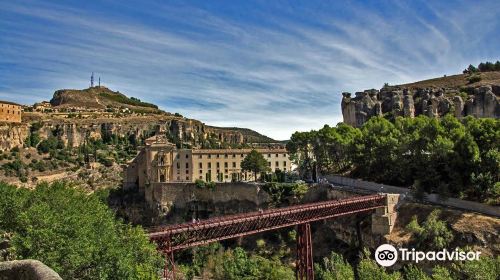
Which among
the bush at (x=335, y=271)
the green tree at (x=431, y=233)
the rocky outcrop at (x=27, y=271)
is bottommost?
the bush at (x=335, y=271)

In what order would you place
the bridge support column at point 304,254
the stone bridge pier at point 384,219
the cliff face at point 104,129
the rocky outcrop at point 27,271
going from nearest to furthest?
the rocky outcrop at point 27,271, the bridge support column at point 304,254, the stone bridge pier at point 384,219, the cliff face at point 104,129

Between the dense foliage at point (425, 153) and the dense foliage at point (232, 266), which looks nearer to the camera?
the dense foliage at point (232, 266)

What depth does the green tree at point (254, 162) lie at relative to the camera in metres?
68.3

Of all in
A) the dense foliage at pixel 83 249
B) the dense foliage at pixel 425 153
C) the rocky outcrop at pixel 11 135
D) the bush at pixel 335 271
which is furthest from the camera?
the rocky outcrop at pixel 11 135

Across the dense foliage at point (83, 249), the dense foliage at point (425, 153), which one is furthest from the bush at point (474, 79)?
the dense foliage at point (83, 249)

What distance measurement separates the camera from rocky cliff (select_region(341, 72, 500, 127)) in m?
77.1

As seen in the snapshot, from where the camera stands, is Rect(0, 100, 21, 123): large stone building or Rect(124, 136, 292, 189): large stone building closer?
Rect(124, 136, 292, 189): large stone building

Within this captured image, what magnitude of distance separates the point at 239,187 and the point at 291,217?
1072 inches

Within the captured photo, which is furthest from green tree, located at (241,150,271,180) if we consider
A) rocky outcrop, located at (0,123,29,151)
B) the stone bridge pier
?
rocky outcrop, located at (0,123,29,151)

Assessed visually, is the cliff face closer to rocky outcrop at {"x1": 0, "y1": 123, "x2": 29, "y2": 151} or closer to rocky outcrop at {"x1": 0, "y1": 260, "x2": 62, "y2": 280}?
rocky outcrop at {"x1": 0, "y1": 123, "x2": 29, "y2": 151}

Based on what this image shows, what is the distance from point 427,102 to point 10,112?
9534cm

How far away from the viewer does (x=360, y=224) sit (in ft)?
141

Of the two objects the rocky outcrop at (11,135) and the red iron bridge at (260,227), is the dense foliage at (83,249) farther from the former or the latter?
the rocky outcrop at (11,135)

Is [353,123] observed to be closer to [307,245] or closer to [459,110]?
[459,110]
